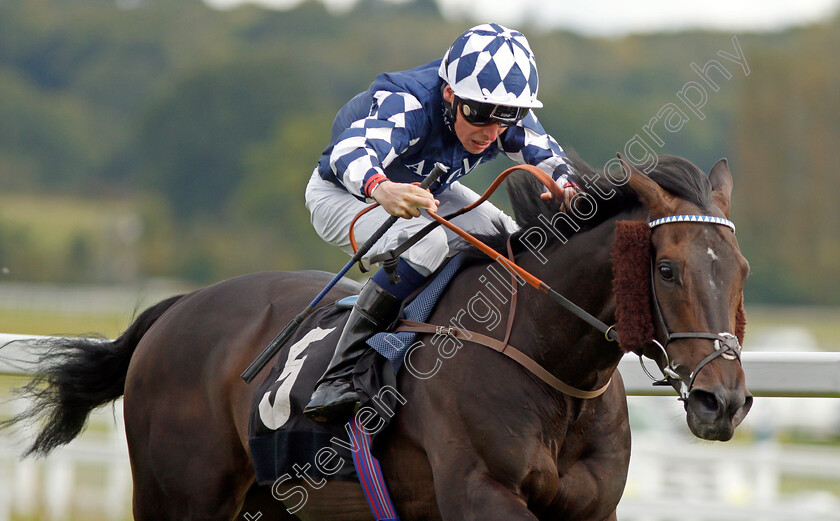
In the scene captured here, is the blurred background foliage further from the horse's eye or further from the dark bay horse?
the horse's eye

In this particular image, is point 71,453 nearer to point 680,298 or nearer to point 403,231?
point 403,231

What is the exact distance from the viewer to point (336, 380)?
3.75 meters

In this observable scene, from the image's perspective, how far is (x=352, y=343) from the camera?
3740 mm

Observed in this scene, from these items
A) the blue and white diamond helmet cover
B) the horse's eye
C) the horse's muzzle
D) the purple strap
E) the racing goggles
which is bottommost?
the purple strap

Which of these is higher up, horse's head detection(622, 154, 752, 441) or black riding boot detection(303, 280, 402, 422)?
horse's head detection(622, 154, 752, 441)

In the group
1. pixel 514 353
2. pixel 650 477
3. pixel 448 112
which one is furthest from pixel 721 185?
pixel 650 477

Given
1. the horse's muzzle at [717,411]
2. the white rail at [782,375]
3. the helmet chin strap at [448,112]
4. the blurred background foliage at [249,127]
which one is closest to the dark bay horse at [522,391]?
the horse's muzzle at [717,411]

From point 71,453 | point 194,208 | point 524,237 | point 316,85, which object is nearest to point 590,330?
point 524,237

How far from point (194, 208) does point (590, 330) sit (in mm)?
59895

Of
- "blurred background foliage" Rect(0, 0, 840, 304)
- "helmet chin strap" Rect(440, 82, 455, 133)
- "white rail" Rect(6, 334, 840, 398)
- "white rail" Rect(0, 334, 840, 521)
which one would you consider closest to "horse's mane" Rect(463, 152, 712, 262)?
"helmet chin strap" Rect(440, 82, 455, 133)

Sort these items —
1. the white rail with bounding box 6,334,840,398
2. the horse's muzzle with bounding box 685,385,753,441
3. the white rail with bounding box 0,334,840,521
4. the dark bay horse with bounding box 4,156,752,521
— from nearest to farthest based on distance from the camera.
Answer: the horse's muzzle with bounding box 685,385,753,441 → the dark bay horse with bounding box 4,156,752,521 → the white rail with bounding box 6,334,840,398 → the white rail with bounding box 0,334,840,521

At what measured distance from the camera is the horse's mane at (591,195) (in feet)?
10.6

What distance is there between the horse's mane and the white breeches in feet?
0.43

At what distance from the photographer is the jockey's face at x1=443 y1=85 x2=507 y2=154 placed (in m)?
3.89
